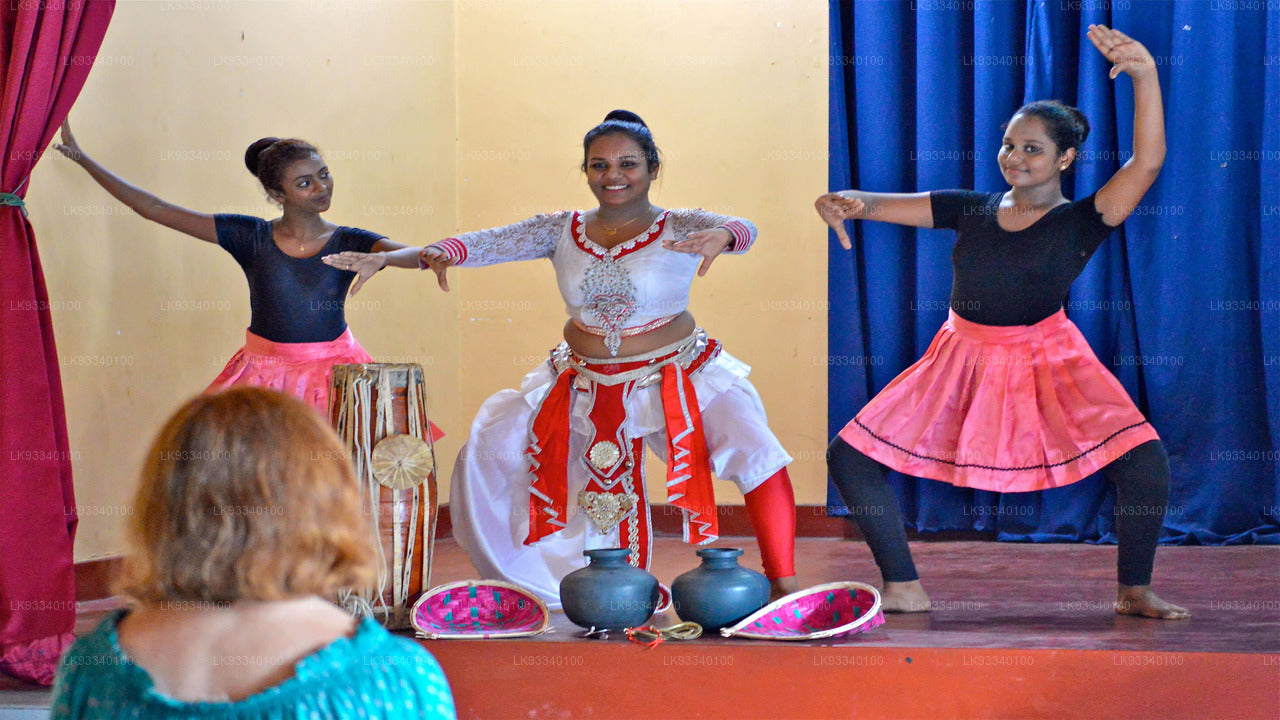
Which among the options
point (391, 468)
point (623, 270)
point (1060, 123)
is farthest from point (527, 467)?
point (1060, 123)

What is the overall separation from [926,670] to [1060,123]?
1563 mm

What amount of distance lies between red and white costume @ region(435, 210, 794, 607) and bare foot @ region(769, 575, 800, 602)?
0.04m

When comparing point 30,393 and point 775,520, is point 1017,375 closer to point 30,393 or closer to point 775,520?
point 775,520

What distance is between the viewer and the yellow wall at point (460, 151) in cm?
399

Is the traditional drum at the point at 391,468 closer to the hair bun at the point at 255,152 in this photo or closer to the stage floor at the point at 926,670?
the stage floor at the point at 926,670

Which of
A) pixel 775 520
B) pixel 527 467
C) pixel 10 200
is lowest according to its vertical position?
pixel 775 520

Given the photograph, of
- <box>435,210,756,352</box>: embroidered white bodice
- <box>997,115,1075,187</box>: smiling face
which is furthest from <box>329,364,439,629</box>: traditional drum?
<box>997,115,1075,187</box>: smiling face

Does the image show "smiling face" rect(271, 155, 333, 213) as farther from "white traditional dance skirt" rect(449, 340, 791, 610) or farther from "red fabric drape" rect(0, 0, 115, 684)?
"white traditional dance skirt" rect(449, 340, 791, 610)

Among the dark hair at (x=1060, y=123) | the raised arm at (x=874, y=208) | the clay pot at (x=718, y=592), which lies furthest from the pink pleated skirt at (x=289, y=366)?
the dark hair at (x=1060, y=123)

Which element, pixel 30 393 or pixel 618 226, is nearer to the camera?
pixel 30 393

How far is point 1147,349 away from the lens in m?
4.13

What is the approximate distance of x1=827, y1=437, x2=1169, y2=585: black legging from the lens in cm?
298

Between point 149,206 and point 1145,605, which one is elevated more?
point 149,206

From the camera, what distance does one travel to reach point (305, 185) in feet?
11.7
